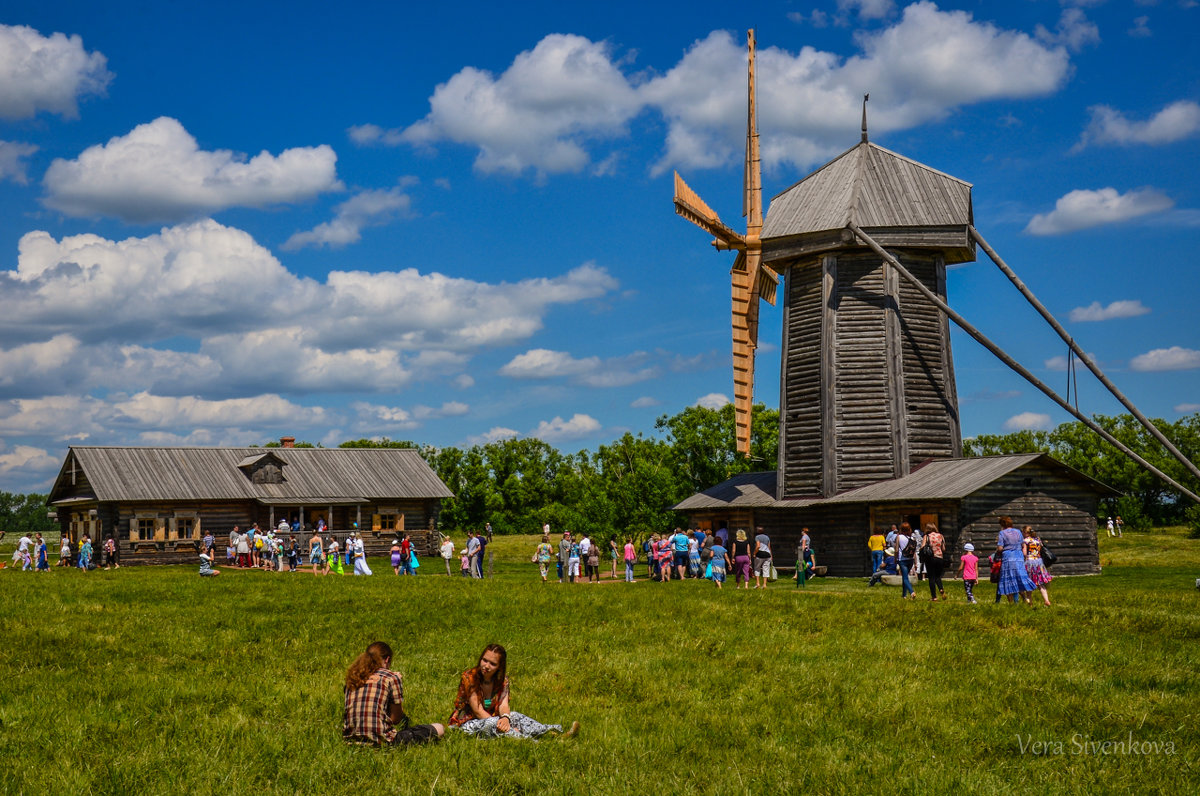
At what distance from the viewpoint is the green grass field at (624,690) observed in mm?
10156

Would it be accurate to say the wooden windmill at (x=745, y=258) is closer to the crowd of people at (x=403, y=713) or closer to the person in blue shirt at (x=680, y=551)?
the person in blue shirt at (x=680, y=551)

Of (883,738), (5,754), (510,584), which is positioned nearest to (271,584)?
(510,584)

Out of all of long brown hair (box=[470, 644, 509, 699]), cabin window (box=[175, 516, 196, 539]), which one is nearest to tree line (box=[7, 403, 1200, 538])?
cabin window (box=[175, 516, 196, 539])

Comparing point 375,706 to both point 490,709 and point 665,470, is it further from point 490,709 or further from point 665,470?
point 665,470

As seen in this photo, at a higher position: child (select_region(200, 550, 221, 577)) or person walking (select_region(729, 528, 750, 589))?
person walking (select_region(729, 528, 750, 589))

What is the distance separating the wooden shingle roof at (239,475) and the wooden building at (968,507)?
23.6m

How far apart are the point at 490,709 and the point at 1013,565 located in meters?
13.6

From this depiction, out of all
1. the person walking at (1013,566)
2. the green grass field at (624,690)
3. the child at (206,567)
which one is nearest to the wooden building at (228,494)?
the child at (206,567)

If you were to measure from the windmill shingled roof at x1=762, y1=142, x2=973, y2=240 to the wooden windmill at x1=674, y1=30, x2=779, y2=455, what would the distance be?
97 centimetres

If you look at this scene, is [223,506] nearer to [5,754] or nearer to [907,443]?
[907,443]

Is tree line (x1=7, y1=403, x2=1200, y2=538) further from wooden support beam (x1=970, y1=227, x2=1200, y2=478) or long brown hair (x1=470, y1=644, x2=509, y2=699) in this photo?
long brown hair (x1=470, y1=644, x2=509, y2=699)

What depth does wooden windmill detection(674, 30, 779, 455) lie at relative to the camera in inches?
1571

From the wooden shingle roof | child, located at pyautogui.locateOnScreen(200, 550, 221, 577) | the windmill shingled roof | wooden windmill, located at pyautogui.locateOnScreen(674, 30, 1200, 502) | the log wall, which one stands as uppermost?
the windmill shingled roof

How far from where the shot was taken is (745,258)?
40281 mm
